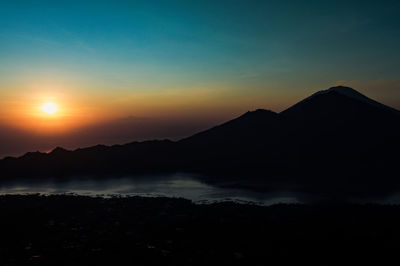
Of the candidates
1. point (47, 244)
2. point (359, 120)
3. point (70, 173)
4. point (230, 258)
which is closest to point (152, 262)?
point (230, 258)

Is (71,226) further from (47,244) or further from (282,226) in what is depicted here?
(282,226)

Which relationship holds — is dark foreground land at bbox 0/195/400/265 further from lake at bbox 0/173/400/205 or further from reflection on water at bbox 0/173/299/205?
reflection on water at bbox 0/173/299/205

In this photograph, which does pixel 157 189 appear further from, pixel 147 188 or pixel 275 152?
pixel 275 152

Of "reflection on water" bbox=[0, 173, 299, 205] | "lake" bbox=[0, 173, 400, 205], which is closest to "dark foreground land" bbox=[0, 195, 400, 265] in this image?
"lake" bbox=[0, 173, 400, 205]

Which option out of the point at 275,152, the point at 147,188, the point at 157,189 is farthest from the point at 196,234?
the point at 275,152

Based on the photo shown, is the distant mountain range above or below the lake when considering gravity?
above
